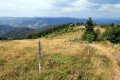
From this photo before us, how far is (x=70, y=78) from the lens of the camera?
14.8 ft

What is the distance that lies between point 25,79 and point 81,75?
3.23m

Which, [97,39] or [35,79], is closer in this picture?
[35,79]

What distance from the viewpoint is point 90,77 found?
16.4 feet

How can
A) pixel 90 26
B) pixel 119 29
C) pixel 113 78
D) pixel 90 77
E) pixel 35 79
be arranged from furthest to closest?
pixel 90 26 < pixel 119 29 < pixel 113 78 < pixel 90 77 < pixel 35 79

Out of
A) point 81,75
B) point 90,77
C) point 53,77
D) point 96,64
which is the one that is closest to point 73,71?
point 81,75

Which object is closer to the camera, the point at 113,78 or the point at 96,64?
the point at 113,78

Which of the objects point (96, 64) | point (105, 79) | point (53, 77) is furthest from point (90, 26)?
point (53, 77)

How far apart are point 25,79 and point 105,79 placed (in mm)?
4746

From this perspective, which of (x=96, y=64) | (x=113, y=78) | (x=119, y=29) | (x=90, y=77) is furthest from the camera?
(x=119, y=29)

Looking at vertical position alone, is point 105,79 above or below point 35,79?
below

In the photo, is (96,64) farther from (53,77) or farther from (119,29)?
(119,29)

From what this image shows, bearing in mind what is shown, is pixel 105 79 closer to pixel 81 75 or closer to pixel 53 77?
pixel 81 75

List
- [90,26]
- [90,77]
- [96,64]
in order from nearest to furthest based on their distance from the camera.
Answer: [90,77] → [96,64] → [90,26]

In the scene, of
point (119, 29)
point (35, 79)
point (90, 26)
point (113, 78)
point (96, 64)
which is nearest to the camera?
point (35, 79)
